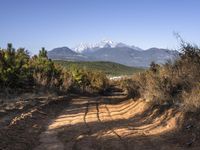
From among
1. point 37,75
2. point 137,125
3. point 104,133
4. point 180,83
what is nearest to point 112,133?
point 104,133

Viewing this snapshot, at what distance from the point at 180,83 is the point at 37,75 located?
22.8 m

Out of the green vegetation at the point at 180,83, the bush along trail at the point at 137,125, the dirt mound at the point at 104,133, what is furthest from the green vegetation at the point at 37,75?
the dirt mound at the point at 104,133

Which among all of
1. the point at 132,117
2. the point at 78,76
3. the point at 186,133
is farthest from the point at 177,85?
the point at 78,76

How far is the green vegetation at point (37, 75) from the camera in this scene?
36.8 metres

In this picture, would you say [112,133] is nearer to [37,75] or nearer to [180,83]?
[180,83]

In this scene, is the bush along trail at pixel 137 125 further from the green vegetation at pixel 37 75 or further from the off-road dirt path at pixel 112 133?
the green vegetation at pixel 37 75

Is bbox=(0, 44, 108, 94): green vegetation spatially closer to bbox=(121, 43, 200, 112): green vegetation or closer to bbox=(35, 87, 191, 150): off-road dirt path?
bbox=(121, 43, 200, 112): green vegetation

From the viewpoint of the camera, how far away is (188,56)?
21.3m

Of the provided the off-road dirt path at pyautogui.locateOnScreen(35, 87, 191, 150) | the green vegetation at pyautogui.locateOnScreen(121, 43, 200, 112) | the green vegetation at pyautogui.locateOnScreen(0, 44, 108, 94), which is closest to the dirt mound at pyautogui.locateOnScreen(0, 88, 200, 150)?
the off-road dirt path at pyautogui.locateOnScreen(35, 87, 191, 150)

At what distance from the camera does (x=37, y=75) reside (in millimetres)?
42906

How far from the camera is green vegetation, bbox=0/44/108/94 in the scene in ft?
121

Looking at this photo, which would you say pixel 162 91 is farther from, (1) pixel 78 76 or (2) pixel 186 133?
(1) pixel 78 76

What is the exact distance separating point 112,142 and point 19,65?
78.7ft

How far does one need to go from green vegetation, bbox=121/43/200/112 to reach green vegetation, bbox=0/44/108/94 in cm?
1435
